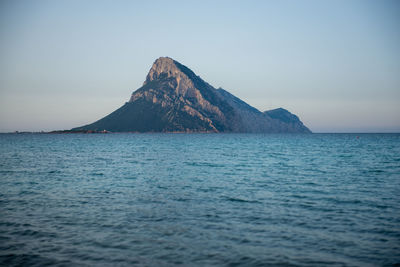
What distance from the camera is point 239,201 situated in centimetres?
2120

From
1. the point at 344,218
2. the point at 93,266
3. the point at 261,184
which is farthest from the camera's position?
Result: the point at 261,184

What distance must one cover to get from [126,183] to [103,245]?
54.2ft

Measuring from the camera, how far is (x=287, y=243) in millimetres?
13062

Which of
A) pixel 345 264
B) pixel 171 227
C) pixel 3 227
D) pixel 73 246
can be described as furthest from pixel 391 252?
pixel 3 227

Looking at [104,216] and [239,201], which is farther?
[239,201]

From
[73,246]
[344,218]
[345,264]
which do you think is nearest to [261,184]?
[344,218]

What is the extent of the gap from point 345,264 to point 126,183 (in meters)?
22.1

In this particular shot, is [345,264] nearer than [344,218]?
Yes

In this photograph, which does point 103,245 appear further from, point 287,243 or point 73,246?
point 287,243

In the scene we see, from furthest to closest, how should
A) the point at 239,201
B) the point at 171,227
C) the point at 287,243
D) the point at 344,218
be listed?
1. the point at 239,201
2. the point at 344,218
3. the point at 171,227
4. the point at 287,243

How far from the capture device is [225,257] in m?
11.6

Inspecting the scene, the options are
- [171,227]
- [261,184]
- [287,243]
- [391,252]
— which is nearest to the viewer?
[391,252]

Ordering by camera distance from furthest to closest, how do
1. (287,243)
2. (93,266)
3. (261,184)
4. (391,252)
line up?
(261,184) → (287,243) → (391,252) → (93,266)

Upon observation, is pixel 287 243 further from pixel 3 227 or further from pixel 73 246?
pixel 3 227
